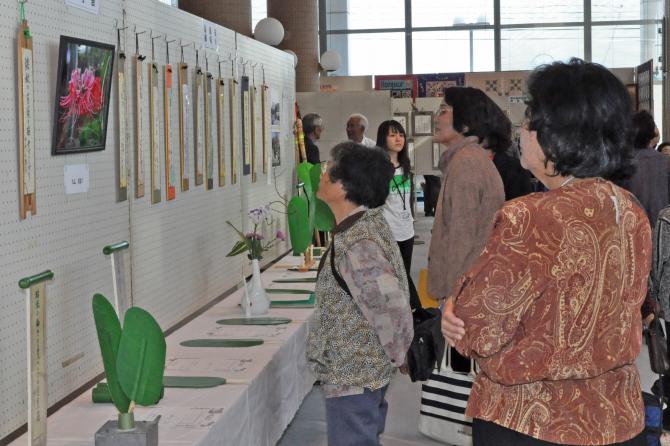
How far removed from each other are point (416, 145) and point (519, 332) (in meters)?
12.0

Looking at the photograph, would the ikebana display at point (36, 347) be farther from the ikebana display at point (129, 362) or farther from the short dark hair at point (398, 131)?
the short dark hair at point (398, 131)

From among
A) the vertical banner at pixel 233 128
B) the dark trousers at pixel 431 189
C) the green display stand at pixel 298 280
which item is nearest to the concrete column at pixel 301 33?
the dark trousers at pixel 431 189

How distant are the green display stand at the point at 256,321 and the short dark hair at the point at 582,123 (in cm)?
264

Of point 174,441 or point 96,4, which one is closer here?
point 174,441

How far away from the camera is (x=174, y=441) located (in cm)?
262

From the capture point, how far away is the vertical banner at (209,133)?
4699 mm

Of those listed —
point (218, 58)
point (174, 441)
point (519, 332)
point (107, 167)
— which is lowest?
point (174, 441)

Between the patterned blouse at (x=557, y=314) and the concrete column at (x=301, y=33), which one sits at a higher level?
the concrete column at (x=301, y=33)

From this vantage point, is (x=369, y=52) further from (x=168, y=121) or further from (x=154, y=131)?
(x=154, y=131)

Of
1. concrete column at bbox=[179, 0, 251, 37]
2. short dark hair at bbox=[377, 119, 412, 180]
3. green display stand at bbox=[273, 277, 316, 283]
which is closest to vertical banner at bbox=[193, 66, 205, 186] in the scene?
green display stand at bbox=[273, 277, 316, 283]

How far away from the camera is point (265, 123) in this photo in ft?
20.4

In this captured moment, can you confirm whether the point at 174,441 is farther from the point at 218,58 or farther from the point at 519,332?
the point at 218,58

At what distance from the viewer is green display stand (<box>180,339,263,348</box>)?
12.4 ft

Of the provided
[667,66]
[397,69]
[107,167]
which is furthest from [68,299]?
[397,69]
